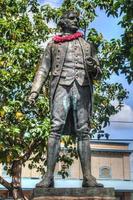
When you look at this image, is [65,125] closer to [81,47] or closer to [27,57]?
[81,47]

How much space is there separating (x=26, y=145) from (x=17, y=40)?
342 cm

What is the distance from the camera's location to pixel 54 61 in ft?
25.4

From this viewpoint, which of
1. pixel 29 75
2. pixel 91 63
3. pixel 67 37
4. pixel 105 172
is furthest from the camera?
pixel 105 172

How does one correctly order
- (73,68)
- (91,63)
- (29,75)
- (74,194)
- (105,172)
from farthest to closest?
(105,172) < (29,75) < (73,68) < (91,63) < (74,194)

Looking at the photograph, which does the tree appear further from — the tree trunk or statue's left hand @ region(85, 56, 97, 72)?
statue's left hand @ region(85, 56, 97, 72)

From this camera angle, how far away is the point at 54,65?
7.71 metres

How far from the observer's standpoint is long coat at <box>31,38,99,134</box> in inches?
297

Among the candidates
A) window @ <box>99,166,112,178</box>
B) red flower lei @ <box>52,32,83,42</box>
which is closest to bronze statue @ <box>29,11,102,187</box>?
red flower lei @ <box>52,32,83,42</box>

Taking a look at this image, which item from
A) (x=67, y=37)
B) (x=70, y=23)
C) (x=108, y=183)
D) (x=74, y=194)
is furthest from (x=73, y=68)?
(x=108, y=183)

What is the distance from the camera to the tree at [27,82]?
15.0 metres

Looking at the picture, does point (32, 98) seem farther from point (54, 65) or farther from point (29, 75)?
point (29, 75)

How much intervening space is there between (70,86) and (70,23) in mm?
1037

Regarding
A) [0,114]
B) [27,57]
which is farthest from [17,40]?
[0,114]

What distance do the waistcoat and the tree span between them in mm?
5307
